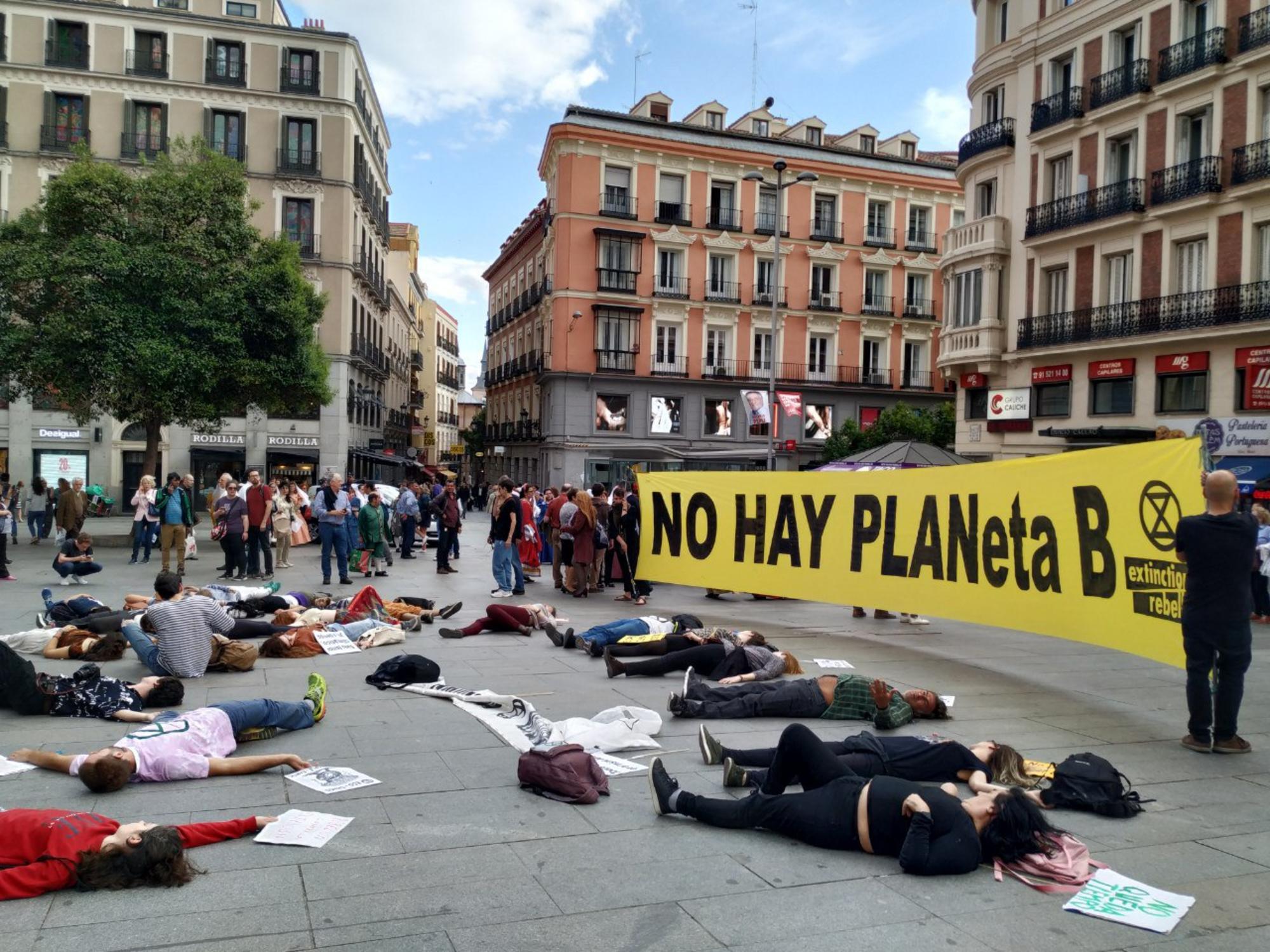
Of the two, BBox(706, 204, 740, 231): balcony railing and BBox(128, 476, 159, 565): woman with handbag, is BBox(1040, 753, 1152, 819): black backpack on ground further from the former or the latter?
BBox(706, 204, 740, 231): balcony railing

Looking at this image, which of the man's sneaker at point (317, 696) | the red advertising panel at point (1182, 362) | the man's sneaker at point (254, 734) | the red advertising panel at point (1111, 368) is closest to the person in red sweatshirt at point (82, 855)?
the man's sneaker at point (254, 734)

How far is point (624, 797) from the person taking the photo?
6.10m

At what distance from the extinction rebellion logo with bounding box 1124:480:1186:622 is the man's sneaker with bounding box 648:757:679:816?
4798 millimetres

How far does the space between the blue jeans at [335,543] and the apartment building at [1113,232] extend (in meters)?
18.4

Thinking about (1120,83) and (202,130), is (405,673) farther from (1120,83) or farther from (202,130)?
(202,130)

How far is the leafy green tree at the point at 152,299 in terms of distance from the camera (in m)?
22.9

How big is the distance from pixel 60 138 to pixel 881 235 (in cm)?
3837

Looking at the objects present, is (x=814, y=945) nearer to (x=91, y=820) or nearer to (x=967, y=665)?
(x=91, y=820)

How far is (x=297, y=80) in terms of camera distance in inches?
1666

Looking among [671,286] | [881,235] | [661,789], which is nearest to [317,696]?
[661,789]

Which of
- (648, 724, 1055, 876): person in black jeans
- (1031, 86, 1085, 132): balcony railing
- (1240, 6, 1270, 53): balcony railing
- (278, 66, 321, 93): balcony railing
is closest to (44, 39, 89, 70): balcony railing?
(278, 66, 321, 93): balcony railing

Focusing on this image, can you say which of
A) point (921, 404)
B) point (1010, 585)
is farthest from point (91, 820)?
point (921, 404)

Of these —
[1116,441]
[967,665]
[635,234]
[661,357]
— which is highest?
[635,234]

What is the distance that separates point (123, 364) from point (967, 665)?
807 inches
